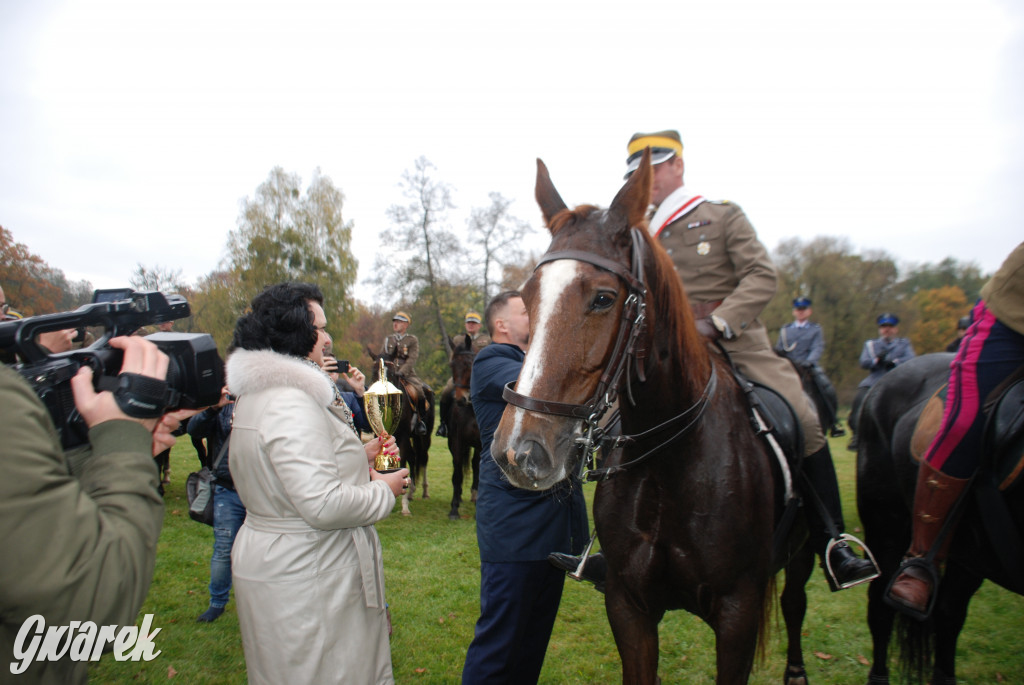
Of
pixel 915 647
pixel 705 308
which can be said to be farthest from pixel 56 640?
pixel 915 647

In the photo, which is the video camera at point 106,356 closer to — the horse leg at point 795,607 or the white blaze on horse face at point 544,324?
the white blaze on horse face at point 544,324

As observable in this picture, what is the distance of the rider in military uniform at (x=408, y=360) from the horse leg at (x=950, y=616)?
665 cm

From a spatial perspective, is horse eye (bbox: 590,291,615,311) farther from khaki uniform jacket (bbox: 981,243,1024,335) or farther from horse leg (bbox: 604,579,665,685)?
khaki uniform jacket (bbox: 981,243,1024,335)

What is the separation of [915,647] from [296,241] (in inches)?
1138

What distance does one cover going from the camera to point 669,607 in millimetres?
2555

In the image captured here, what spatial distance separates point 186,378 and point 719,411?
2.09 m

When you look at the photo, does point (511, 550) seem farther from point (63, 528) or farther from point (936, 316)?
point (936, 316)

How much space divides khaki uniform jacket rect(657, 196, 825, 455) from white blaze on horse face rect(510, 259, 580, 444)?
1.28 m

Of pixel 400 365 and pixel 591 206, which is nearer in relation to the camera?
pixel 591 206

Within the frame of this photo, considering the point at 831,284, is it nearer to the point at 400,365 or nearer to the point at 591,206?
the point at 400,365

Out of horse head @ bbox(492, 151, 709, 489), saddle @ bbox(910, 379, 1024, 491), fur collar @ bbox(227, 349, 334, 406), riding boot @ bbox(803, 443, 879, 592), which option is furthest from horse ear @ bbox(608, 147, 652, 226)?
saddle @ bbox(910, 379, 1024, 491)

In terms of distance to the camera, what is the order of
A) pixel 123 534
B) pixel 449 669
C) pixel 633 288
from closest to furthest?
1. pixel 123 534
2. pixel 633 288
3. pixel 449 669

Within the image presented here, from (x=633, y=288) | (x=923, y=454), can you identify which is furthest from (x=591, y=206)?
(x=923, y=454)

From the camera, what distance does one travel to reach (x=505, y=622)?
268 cm
